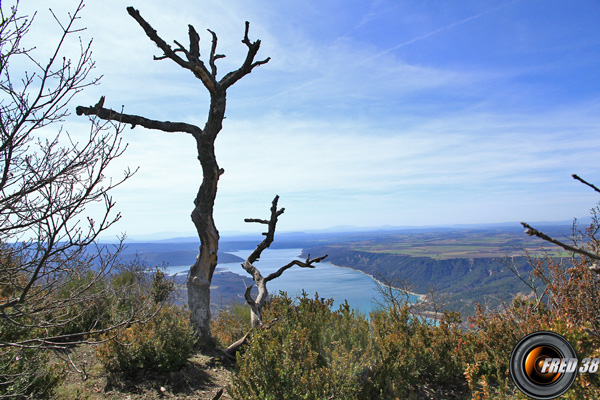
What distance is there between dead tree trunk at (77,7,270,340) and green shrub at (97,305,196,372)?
104 cm

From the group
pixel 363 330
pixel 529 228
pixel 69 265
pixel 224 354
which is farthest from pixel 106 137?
pixel 224 354

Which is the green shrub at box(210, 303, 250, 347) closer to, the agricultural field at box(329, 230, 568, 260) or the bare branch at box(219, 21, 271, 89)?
the bare branch at box(219, 21, 271, 89)

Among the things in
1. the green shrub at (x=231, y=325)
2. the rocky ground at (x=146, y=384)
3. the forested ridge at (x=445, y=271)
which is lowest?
the forested ridge at (x=445, y=271)

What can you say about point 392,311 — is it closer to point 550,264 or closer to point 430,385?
point 430,385

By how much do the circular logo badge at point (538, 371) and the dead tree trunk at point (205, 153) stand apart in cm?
540

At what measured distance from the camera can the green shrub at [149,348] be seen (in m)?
5.03

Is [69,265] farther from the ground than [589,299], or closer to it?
farther from the ground

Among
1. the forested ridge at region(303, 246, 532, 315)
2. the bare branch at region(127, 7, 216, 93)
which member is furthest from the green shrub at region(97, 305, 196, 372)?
the forested ridge at region(303, 246, 532, 315)

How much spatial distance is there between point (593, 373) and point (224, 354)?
5.50 m

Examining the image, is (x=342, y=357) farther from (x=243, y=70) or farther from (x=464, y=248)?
(x=464, y=248)

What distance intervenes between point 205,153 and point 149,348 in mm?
3445

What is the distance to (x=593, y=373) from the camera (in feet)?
8.59

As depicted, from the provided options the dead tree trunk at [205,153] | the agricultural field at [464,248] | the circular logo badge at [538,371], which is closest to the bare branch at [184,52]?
the dead tree trunk at [205,153]

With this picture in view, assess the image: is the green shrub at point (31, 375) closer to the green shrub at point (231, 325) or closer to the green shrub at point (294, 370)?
the green shrub at point (294, 370)
